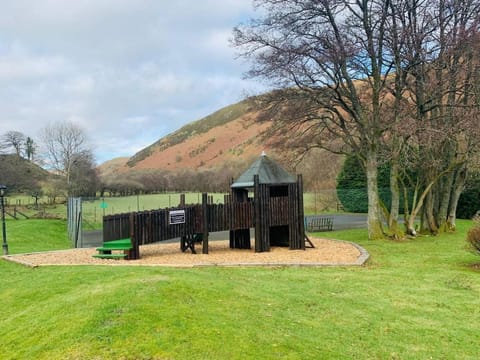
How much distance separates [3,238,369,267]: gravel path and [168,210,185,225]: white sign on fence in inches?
41.6

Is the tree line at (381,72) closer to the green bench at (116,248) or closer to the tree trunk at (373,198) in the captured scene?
the tree trunk at (373,198)

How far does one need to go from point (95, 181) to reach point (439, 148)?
3661cm

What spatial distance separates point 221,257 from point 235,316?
7.35 metres

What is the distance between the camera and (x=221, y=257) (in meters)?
12.8

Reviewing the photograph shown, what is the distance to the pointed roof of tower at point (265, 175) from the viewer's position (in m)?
15.1

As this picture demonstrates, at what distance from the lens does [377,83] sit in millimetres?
18203

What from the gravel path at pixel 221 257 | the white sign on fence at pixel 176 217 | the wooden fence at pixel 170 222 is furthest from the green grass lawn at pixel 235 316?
the white sign on fence at pixel 176 217

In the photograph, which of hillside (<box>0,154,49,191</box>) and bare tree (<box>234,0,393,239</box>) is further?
hillside (<box>0,154,49,191</box>)

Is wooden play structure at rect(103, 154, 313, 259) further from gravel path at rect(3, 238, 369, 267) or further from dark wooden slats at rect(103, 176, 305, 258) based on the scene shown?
gravel path at rect(3, 238, 369, 267)

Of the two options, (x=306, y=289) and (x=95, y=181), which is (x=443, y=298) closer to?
(x=306, y=289)

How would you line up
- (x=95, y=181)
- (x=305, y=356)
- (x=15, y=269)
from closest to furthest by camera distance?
(x=305, y=356), (x=15, y=269), (x=95, y=181)

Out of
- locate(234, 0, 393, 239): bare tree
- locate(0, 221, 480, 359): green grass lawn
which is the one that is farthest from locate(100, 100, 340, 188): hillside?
locate(0, 221, 480, 359): green grass lawn

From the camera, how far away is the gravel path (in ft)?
35.9

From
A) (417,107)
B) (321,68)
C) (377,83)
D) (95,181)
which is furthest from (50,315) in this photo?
(95,181)
